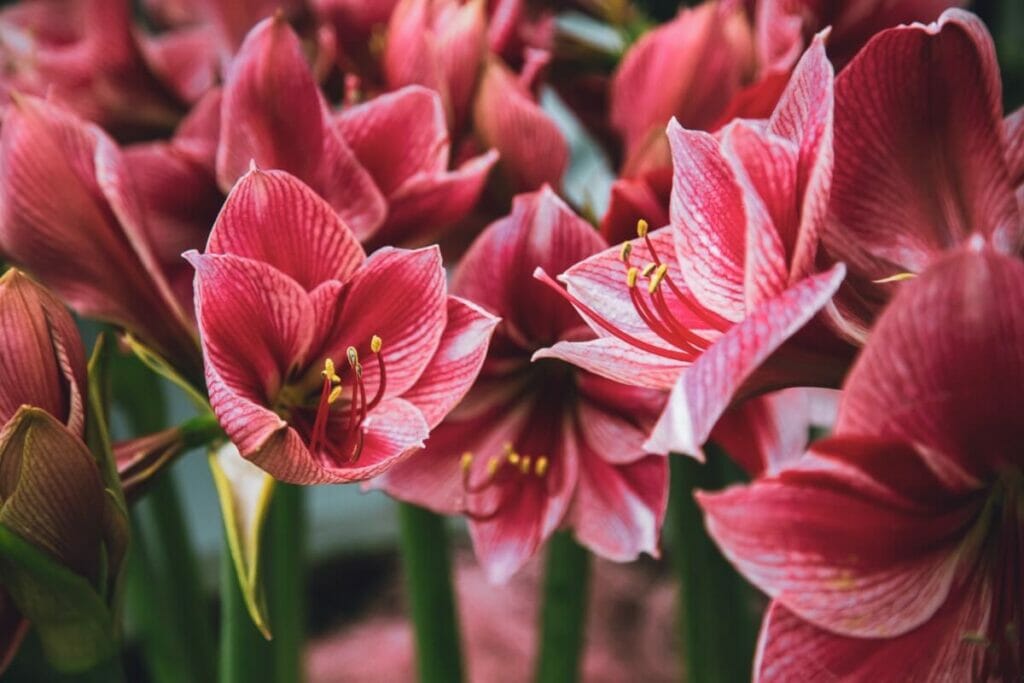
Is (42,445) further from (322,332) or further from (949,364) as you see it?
(949,364)

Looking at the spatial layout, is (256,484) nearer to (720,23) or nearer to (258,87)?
(258,87)

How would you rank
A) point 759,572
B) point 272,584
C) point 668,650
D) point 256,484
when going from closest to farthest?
point 759,572, point 256,484, point 272,584, point 668,650

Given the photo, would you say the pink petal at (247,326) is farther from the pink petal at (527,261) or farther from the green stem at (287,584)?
the green stem at (287,584)

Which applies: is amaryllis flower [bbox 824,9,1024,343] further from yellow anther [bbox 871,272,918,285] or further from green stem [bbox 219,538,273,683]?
green stem [bbox 219,538,273,683]

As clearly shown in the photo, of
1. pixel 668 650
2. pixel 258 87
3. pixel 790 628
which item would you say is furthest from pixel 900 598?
pixel 668 650

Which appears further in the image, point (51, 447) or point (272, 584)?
point (272, 584)

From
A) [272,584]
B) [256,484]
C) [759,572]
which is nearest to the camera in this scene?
[759,572]

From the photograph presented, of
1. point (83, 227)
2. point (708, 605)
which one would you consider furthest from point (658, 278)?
point (708, 605)
